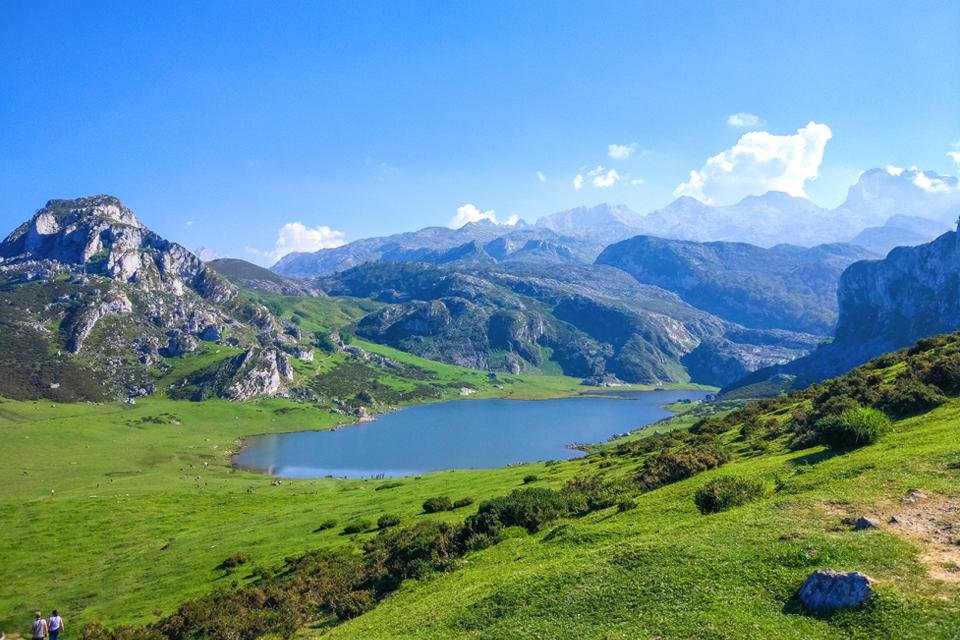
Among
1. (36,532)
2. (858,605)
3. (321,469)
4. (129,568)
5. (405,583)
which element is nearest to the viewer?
(858,605)

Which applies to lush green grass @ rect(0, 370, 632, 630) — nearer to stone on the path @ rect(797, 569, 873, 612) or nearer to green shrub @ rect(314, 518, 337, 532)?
green shrub @ rect(314, 518, 337, 532)

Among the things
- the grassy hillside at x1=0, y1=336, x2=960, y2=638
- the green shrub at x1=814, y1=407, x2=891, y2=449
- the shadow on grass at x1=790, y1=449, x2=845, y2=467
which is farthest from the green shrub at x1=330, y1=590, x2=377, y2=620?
the green shrub at x1=814, y1=407, x2=891, y2=449

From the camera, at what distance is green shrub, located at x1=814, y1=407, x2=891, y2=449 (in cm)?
2795

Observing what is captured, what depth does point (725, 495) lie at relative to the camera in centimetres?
2419

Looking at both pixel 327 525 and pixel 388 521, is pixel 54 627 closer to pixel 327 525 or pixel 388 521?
pixel 327 525

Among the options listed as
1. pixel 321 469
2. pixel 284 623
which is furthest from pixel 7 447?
pixel 284 623

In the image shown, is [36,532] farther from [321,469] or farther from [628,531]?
[321,469]

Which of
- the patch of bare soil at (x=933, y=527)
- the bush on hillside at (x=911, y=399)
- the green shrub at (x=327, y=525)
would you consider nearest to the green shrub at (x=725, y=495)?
the patch of bare soil at (x=933, y=527)

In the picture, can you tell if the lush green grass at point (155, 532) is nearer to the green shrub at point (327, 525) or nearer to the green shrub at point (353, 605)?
the green shrub at point (327, 525)

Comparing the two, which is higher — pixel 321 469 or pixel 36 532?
pixel 36 532

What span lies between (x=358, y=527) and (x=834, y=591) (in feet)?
127

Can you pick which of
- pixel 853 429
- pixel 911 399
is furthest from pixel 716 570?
pixel 911 399

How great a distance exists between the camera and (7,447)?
164250mm

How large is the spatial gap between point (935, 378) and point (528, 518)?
85.9ft
